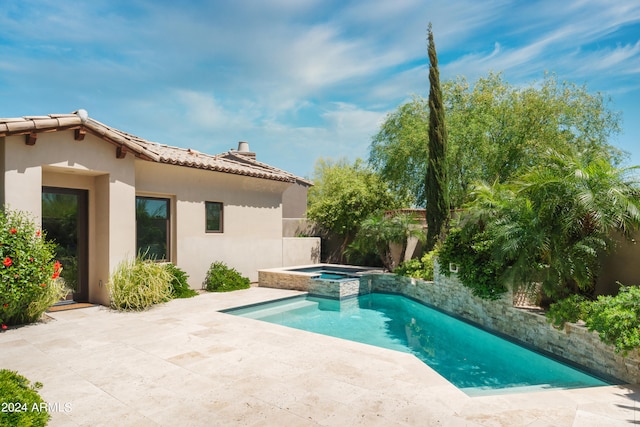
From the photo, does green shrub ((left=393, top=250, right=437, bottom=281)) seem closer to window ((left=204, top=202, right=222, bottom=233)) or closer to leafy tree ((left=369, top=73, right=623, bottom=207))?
leafy tree ((left=369, top=73, right=623, bottom=207))

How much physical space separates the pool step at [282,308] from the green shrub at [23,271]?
517 cm

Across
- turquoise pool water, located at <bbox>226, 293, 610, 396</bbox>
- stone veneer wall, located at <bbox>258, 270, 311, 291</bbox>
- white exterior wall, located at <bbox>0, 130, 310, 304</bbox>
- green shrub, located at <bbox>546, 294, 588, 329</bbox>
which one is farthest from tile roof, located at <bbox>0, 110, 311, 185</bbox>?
green shrub, located at <bbox>546, 294, 588, 329</bbox>

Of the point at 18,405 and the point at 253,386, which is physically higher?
the point at 18,405

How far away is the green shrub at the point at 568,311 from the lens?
25.5ft

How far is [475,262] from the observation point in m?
11.0

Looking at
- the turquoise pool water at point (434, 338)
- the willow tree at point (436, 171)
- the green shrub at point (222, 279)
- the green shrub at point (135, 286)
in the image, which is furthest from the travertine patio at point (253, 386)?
the willow tree at point (436, 171)

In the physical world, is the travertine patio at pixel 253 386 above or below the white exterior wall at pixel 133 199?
below

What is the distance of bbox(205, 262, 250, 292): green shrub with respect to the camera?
1438 cm

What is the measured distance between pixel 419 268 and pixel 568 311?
25.3 feet

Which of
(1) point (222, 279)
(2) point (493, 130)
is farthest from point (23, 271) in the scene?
(2) point (493, 130)

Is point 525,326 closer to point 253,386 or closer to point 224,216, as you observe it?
point 253,386

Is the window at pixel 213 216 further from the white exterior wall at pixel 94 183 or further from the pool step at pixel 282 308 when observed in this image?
the pool step at pixel 282 308

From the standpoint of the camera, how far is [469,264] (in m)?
11.0

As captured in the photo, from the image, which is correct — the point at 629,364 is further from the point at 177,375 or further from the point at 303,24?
the point at 303,24
